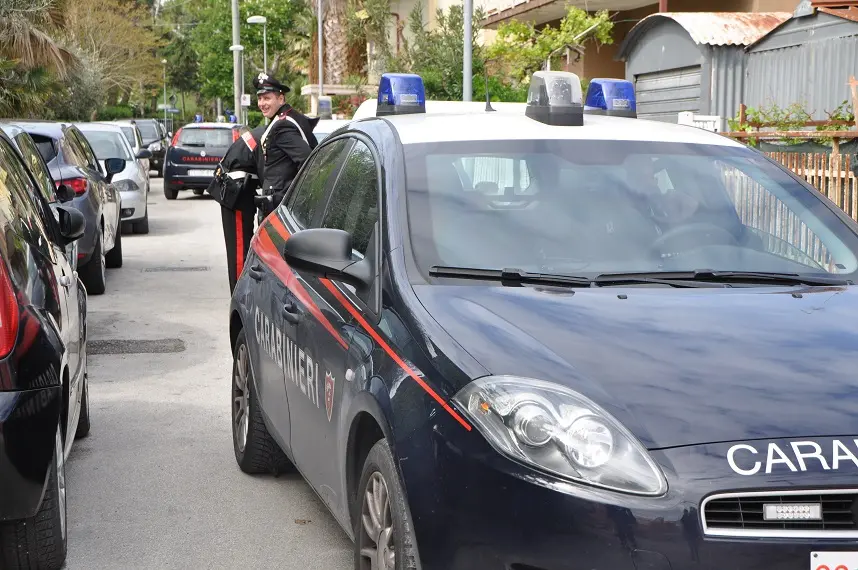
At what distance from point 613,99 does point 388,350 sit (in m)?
2.60

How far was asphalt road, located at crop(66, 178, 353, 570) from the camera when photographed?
15.8 feet

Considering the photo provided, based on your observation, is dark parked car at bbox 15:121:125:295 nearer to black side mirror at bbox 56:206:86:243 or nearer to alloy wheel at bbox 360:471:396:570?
black side mirror at bbox 56:206:86:243

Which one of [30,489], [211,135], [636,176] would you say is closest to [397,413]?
[30,489]

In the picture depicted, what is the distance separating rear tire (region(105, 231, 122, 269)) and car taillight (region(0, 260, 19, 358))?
1059 centimetres

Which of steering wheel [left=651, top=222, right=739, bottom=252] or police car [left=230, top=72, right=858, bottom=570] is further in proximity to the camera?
steering wheel [left=651, top=222, right=739, bottom=252]

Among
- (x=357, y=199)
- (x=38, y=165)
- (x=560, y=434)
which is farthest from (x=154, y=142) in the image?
(x=560, y=434)

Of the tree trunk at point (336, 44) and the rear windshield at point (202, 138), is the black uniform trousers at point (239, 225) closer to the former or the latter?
the rear windshield at point (202, 138)

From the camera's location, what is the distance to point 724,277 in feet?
13.2

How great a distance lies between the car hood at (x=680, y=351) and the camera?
9.95ft

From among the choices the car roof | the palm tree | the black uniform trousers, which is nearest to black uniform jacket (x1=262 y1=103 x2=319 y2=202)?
the black uniform trousers

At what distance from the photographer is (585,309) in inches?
141

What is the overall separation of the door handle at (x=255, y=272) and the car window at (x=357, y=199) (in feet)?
2.24

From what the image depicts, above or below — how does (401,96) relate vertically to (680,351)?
above

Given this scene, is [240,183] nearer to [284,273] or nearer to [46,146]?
[46,146]
